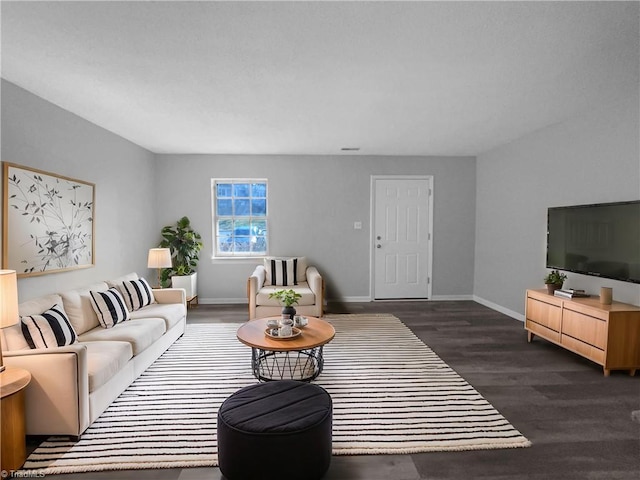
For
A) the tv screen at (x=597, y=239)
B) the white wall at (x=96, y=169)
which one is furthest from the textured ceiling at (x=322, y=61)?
the tv screen at (x=597, y=239)

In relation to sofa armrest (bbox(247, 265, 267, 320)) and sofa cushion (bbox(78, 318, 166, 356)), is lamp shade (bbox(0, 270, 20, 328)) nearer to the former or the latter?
sofa cushion (bbox(78, 318, 166, 356))

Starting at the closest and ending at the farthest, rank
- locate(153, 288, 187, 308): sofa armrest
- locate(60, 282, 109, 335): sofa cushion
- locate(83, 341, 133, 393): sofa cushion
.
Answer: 1. locate(83, 341, 133, 393): sofa cushion
2. locate(60, 282, 109, 335): sofa cushion
3. locate(153, 288, 187, 308): sofa armrest

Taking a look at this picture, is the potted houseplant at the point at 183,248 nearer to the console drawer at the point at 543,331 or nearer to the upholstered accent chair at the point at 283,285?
the upholstered accent chair at the point at 283,285

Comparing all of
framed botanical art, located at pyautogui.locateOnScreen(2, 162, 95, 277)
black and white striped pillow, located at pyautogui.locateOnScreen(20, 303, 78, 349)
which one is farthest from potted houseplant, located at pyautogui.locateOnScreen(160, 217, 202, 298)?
black and white striped pillow, located at pyautogui.locateOnScreen(20, 303, 78, 349)

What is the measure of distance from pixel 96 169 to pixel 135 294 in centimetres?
151

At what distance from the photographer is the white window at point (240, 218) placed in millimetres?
5914

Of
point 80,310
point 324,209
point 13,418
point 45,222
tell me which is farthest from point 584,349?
point 45,222

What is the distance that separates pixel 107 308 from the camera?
10.6ft

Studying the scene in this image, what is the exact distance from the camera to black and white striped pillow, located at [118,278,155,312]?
375cm

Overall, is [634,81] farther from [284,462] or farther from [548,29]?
[284,462]

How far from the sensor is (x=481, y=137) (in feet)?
15.4

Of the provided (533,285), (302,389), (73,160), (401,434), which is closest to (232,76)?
(73,160)

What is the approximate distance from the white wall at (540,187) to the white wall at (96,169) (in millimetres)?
5300

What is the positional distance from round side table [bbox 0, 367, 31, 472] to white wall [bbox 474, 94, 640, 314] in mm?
4657
